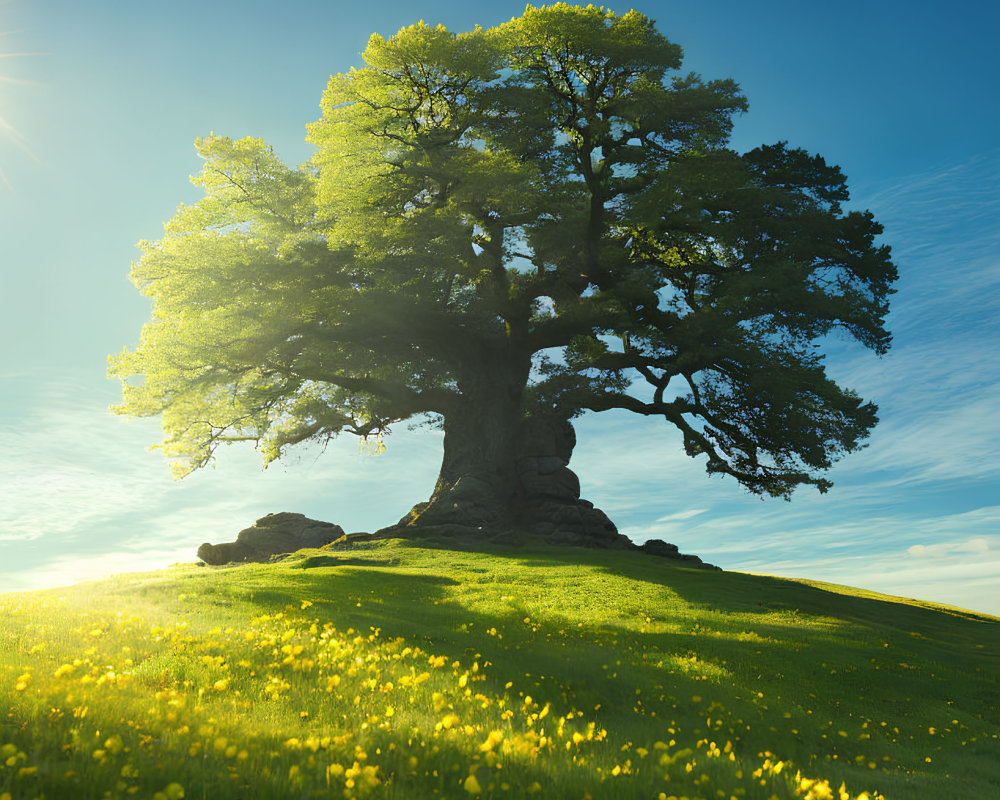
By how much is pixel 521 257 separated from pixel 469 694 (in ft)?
104

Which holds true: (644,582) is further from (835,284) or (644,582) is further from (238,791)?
(238,791)

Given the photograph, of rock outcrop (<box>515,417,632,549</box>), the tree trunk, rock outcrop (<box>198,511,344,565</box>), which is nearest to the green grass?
the tree trunk

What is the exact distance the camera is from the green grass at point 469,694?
5465mm

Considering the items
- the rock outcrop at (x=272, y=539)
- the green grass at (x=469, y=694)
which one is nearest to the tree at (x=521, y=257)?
the rock outcrop at (x=272, y=539)

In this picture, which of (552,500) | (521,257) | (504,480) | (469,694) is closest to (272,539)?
(504,480)

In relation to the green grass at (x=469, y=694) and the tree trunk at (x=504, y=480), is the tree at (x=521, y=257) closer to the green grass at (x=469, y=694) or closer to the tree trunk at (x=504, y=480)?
the tree trunk at (x=504, y=480)

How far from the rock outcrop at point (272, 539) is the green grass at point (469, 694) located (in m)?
15.4

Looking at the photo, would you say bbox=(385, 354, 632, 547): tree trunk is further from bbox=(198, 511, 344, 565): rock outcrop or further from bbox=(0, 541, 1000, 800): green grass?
bbox=(0, 541, 1000, 800): green grass

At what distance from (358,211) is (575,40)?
1246 cm

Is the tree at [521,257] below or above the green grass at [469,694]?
above

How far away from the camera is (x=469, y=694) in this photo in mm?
8602

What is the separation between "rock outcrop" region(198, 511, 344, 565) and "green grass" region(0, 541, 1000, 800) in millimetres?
15421

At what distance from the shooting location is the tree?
30.2m

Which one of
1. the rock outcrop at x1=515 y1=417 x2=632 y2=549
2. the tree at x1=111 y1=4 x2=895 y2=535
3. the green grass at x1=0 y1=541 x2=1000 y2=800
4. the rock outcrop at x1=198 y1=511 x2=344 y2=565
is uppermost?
the tree at x1=111 y1=4 x2=895 y2=535
